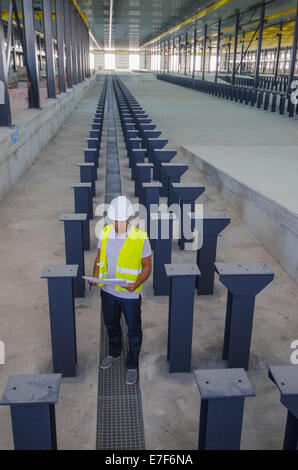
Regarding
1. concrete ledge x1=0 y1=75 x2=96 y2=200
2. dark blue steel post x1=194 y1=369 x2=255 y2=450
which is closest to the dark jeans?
dark blue steel post x1=194 y1=369 x2=255 y2=450

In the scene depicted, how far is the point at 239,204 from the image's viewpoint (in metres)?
7.22

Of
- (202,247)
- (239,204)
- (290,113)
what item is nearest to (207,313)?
(202,247)

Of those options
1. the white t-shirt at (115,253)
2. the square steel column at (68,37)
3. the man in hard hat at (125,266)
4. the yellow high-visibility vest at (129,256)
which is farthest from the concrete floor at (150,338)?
the square steel column at (68,37)

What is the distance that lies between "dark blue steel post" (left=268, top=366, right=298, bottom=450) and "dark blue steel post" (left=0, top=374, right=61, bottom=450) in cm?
113

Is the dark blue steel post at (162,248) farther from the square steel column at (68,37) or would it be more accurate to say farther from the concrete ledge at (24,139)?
the square steel column at (68,37)

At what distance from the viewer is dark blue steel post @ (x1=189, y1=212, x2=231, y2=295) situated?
14.6 feet

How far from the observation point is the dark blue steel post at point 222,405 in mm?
2125

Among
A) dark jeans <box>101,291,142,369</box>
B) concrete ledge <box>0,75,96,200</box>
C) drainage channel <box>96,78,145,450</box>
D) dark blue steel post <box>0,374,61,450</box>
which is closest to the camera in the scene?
dark blue steel post <box>0,374,61,450</box>

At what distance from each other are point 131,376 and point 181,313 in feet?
2.08

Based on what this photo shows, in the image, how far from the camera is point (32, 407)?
83.7 inches

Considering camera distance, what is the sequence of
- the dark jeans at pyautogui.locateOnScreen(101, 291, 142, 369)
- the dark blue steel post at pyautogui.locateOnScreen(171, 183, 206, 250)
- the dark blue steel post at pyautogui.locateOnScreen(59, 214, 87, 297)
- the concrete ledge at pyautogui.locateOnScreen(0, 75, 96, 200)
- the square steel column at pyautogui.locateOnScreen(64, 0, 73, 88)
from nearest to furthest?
the dark jeans at pyautogui.locateOnScreen(101, 291, 142, 369), the dark blue steel post at pyautogui.locateOnScreen(59, 214, 87, 297), the dark blue steel post at pyautogui.locateOnScreen(171, 183, 206, 250), the concrete ledge at pyautogui.locateOnScreen(0, 75, 96, 200), the square steel column at pyautogui.locateOnScreen(64, 0, 73, 88)

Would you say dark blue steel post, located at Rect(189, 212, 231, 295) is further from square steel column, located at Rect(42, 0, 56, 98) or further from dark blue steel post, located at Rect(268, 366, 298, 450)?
square steel column, located at Rect(42, 0, 56, 98)

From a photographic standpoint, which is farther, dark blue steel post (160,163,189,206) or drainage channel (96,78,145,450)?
dark blue steel post (160,163,189,206)
